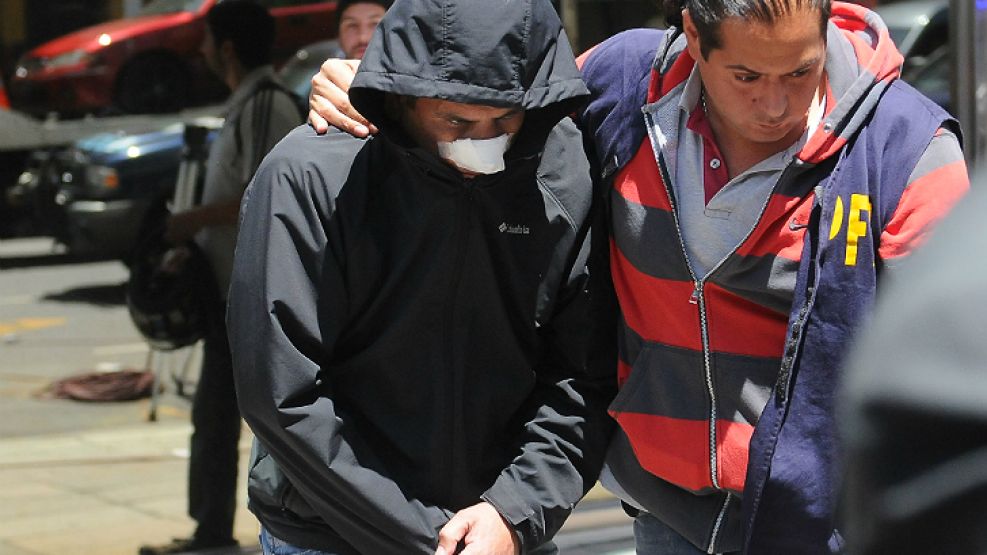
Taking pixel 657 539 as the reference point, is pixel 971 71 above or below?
below

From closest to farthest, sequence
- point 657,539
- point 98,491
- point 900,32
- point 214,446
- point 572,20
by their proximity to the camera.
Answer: point 657,539 → point 98,491 → point 214,446 → point 572,20 → point 900,32

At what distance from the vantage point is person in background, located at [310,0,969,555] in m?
1.95

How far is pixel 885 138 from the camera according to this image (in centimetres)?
197

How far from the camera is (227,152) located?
3.81 metres

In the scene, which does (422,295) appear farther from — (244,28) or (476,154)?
(244,28)

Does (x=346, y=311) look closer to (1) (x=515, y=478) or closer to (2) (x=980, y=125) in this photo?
(1) (x=515, y=478)

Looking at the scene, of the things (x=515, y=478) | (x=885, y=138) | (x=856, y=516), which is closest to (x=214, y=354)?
(x=515, y=478)

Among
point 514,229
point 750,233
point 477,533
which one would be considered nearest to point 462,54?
point 514,229

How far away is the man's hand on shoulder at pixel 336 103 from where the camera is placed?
2.15 meters

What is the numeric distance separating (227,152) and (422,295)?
6.22 ft

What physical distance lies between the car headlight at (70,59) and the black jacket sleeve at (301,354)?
5.80 feet

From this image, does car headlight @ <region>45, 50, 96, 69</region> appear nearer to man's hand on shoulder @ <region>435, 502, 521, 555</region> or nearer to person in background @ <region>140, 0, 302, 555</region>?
person in background @ <region>140, 0, 302, 555</region>

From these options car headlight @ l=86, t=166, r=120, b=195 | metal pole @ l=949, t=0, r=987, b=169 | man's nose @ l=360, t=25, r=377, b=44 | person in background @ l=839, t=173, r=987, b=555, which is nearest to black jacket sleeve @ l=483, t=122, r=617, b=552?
person in background @ l=839, t=173, r=987, b=555

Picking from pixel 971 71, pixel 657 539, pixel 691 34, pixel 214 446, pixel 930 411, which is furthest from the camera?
pixel 971 71
